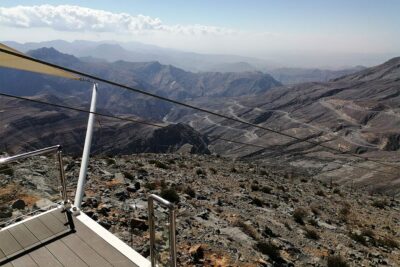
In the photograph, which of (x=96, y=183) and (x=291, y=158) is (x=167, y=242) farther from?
(x=291, y=158)

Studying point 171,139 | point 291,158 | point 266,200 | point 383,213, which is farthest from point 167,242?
point 171,139

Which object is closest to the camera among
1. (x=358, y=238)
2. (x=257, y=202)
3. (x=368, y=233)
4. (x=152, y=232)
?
(x=152, y=232)

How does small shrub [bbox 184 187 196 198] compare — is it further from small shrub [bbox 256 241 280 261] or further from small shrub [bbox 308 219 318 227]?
small shrub [bbox 256 241 280 261]

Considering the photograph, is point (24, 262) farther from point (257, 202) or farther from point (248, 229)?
point (257, 202)

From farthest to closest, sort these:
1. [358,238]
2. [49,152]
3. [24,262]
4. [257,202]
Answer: [257,202], [358,238], [49,152], [24,262]

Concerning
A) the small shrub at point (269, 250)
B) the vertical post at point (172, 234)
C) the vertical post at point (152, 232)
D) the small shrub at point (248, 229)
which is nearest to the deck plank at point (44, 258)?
the vertical post at point (152, 232)

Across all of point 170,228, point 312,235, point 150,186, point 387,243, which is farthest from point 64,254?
point 387,243
